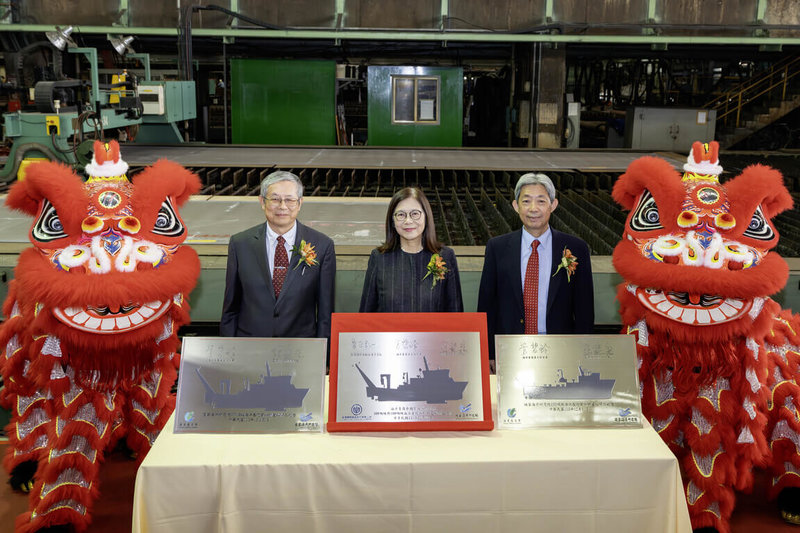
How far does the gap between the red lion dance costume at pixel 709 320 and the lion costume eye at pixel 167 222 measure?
1.68 metres

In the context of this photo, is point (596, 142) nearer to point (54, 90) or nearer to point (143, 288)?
point (54, 90)

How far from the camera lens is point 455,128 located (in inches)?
512

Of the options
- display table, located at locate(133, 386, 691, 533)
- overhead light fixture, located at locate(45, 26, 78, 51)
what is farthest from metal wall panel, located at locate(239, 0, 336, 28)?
display table, located at locate(133, 386, 691, 533)

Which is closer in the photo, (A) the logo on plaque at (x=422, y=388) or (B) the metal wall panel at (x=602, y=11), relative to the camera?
(A) the logo on plaque at (x=422, y=388)

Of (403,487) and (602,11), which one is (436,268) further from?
(602,11)

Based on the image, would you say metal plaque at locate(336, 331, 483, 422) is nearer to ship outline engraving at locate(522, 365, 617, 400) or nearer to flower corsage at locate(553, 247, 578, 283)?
ship outline engraving at locate(522, 365, 617, 400)

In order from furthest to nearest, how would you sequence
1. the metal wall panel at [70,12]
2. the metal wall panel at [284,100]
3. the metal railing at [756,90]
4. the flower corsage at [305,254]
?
the metal railing at [756,90] < the metal wall panel at [284,100] < the metal wall panel at [70,12] < the flower corsage at [305,254]

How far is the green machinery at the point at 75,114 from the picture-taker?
7.16 meters

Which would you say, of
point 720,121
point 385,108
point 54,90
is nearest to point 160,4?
point 385,108

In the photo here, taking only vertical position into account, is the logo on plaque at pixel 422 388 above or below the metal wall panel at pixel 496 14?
below

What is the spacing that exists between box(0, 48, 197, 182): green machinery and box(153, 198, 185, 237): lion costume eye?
4810 millimetres

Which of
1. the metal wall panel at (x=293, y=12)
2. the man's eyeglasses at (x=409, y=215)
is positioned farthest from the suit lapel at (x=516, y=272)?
the metal wall panel at (x=293, y=12)

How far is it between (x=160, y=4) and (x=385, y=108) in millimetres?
4044

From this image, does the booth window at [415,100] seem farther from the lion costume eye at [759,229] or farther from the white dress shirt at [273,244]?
the lion costume eye at [759,229]
